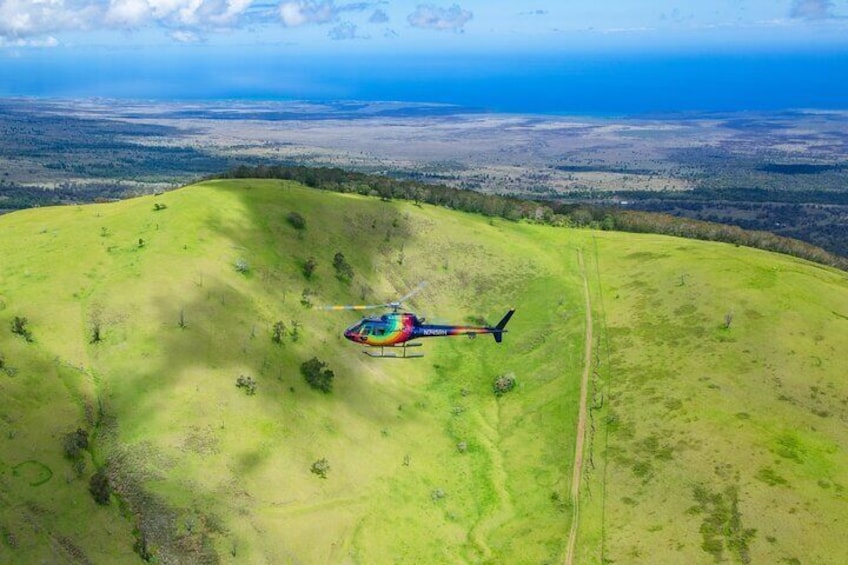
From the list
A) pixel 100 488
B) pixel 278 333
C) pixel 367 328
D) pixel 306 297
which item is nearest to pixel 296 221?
pixel 306 297

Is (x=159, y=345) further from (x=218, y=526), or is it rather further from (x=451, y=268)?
(x=451, y=268)

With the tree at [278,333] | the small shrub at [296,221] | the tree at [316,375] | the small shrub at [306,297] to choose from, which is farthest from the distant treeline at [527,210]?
the tree at [316,375]

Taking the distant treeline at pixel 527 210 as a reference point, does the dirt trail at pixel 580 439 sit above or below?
below

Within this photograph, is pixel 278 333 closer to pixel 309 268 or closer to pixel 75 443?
pixel 309 268

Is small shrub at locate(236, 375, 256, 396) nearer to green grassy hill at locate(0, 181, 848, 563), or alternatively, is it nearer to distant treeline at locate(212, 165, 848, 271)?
green grassy hill at locate(0, 181, 848, 563)

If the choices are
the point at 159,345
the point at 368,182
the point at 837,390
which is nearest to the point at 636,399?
the point at 837,390

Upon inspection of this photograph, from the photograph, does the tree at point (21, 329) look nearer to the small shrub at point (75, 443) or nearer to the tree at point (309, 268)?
the small shrub at point (75, 443)
